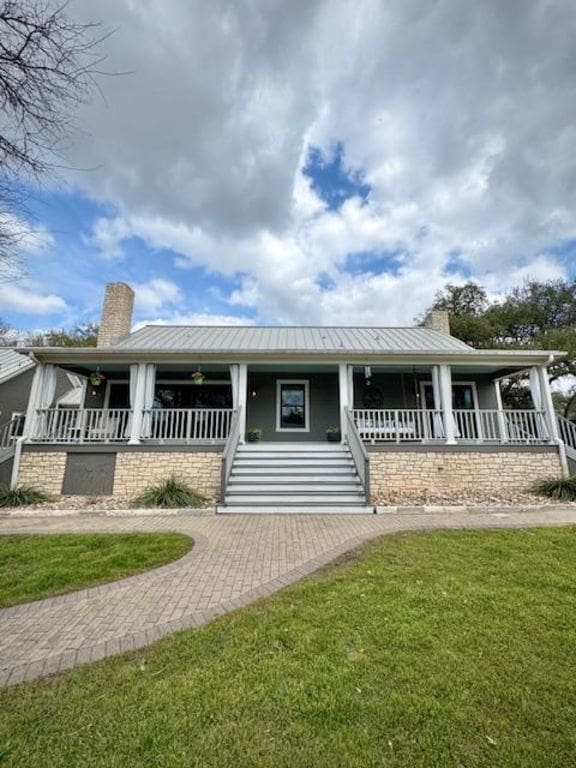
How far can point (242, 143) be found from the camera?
994 cm

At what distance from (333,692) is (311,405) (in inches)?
409

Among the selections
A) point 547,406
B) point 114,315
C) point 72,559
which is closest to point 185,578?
point 72,559

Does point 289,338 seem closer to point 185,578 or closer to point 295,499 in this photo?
point 295,499

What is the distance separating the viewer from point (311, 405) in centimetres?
1253

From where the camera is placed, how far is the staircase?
26.1 ft

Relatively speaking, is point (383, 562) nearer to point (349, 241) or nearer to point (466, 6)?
point (466, 6)

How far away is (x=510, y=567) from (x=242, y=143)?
38.2 ft

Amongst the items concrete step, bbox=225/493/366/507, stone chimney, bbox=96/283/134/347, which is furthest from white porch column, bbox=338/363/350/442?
stone chimney, bbox=96/283/134/347

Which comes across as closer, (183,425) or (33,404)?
(33,404)

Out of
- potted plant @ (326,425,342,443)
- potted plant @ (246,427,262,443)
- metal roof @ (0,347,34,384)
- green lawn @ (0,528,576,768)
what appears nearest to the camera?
green lawn @ (0,528,576,768)

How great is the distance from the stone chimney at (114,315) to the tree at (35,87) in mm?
9893

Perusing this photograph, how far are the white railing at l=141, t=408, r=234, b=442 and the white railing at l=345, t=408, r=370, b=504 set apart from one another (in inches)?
136

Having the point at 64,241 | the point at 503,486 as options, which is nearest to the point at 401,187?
the point at 503,486

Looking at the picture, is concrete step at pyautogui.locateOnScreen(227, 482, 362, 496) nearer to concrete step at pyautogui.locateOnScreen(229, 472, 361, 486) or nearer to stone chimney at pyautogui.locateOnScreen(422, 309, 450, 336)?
concrete step at pyautogui.locateOnScreen(229, 472, 361, 486)
